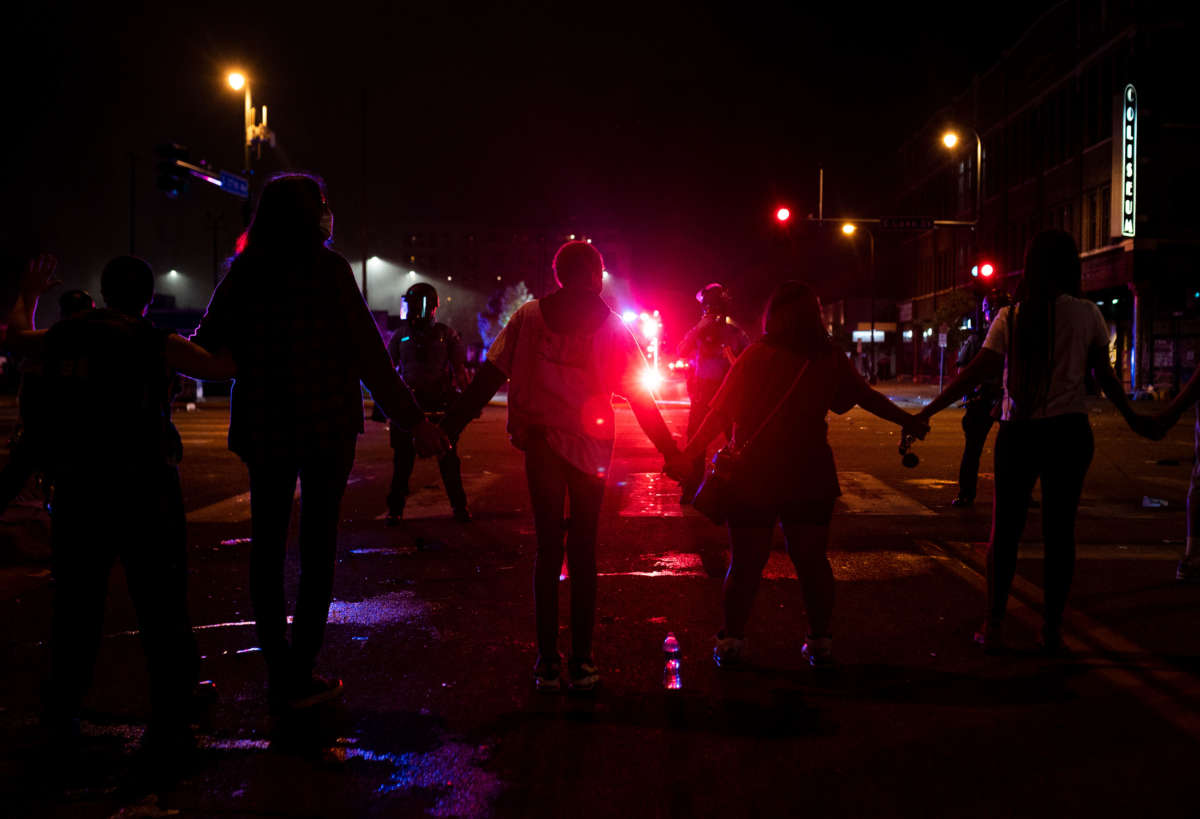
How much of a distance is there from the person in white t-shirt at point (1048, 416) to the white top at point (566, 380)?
1.89m

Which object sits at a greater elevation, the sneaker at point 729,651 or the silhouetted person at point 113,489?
the silhouetted person at point 113,489

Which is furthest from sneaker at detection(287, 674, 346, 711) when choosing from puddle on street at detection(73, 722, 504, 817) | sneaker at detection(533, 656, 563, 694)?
sneaker at detection(533, 656, 563, 694)

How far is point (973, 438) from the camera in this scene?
893 cm

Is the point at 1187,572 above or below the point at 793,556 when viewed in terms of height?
below

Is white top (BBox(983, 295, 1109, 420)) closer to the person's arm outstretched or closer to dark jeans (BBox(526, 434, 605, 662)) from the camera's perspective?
dark jeans (BBox(526, 434, 605, 662))

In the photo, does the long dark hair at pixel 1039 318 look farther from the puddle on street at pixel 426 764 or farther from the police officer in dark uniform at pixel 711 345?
the police officer in dark uniform at pixel 711 345

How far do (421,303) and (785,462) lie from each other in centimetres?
478

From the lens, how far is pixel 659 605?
5.52 metres

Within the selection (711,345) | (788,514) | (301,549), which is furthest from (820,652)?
(711,345)

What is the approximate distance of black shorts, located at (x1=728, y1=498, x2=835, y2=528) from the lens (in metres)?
4.38

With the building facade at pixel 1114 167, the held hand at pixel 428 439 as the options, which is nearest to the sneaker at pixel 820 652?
the held hand at pixel 428 439

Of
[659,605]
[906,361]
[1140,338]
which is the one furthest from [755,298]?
[659,605]

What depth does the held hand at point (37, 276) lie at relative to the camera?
400cm

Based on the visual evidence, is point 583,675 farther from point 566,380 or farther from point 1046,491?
point 1046,491
